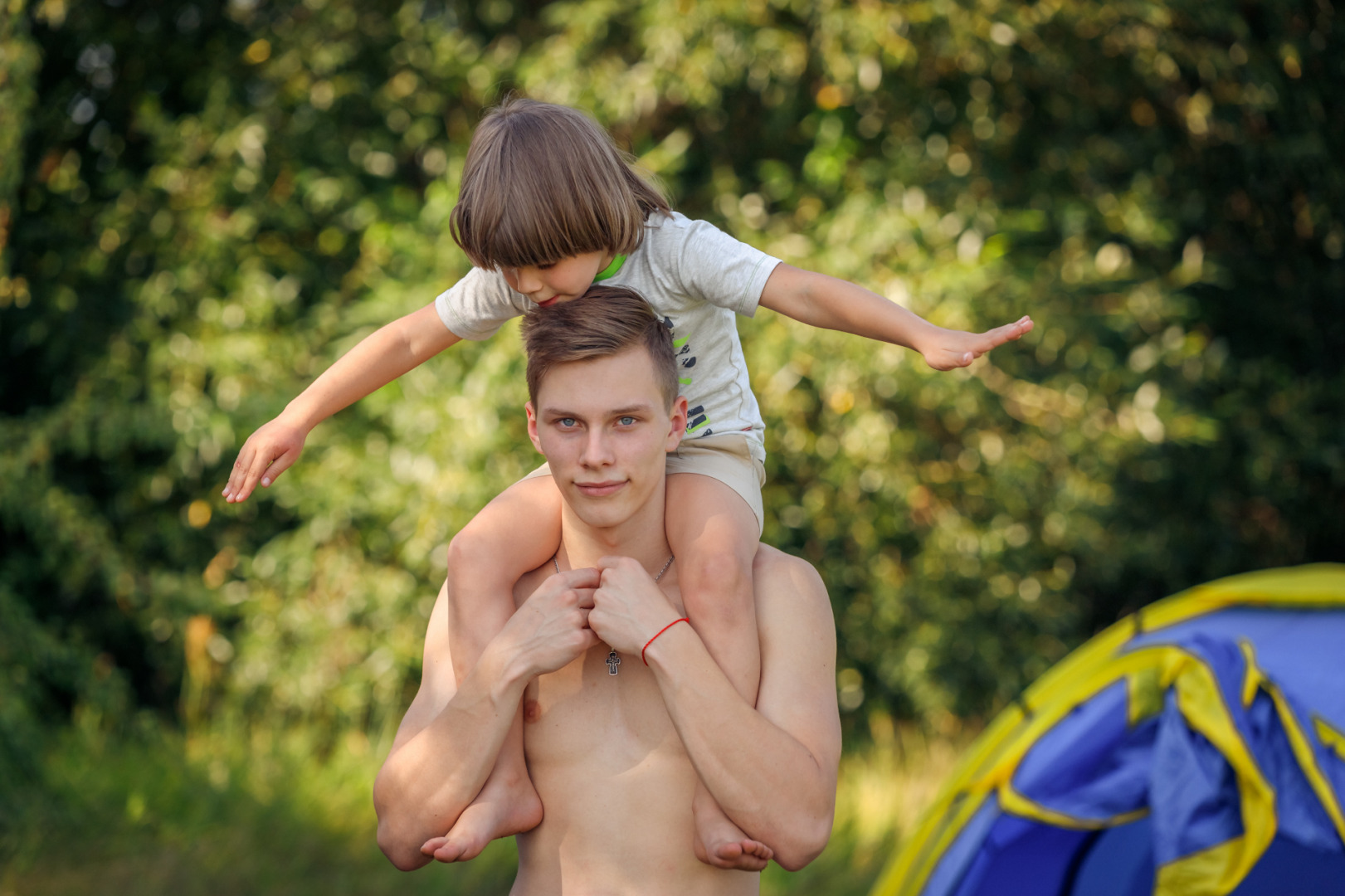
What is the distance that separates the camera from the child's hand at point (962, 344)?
5.64 feet

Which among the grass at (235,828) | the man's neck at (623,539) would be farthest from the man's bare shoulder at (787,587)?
the grass at (235,828)

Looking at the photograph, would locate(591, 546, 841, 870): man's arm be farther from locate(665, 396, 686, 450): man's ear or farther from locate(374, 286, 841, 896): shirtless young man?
locate(665, 396, 686, 450): man's ear

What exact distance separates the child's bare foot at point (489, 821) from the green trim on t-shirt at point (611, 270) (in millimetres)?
780

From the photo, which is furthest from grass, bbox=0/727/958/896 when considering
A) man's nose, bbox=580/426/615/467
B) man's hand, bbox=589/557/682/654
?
man's nose, bbox=580/426/615/467

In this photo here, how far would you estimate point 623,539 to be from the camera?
6.56ft

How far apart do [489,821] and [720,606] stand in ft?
1.52

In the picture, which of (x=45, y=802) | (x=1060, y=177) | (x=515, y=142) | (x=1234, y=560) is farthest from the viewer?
(x=1234, y=560)

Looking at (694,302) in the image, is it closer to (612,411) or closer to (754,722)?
(612,411)

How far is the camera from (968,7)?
489 centimetres

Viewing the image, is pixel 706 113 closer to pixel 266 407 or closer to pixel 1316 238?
pixel 266 407

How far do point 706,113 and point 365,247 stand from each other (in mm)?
1625

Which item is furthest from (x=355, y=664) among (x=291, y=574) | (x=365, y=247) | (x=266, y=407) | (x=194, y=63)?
(x=194, y=63)

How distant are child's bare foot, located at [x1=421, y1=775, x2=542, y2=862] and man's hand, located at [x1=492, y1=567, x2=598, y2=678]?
19cm

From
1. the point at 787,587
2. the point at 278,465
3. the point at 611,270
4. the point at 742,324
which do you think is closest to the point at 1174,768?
the point at 787,587
